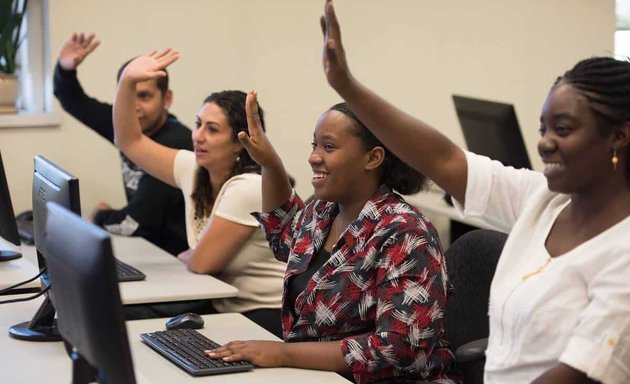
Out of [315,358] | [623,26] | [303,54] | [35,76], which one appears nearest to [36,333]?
[315,358]

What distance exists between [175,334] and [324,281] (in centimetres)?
37

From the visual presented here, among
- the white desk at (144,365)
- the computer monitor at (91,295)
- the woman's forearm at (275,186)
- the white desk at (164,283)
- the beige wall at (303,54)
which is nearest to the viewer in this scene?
the computer monitor at (91,295)

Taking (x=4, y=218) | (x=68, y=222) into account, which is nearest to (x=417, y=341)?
(x=68, y=222)

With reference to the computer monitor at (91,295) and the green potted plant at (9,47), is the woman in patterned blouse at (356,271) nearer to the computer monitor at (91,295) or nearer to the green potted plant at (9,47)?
the computer monitor at (91,295)

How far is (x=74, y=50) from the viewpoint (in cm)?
400

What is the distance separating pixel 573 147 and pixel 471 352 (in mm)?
796

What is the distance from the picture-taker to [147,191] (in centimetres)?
375

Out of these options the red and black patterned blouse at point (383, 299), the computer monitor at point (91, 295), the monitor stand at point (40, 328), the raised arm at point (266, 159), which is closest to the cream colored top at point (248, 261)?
the raised arm at point (266, 159)

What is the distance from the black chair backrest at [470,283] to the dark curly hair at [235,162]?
859 mm

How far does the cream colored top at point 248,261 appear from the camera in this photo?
305cm

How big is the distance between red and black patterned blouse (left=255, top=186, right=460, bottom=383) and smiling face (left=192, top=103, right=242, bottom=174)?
2.71 ft

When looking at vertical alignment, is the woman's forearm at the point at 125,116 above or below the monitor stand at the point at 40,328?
above

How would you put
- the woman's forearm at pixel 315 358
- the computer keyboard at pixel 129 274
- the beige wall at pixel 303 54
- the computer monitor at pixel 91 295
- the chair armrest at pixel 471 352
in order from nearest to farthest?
the computer monitor at pixel 91 295 < the woman's forearm at pixel 315 358 < the chair armrest at pixel 471 352 < the computer keyboard at pixel 129 274 < the beige wall at pixel 303 54

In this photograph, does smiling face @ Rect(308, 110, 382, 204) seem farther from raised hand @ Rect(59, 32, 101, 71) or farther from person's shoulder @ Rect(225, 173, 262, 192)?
raised hand @ Rect(59, 32, 101, 71)
